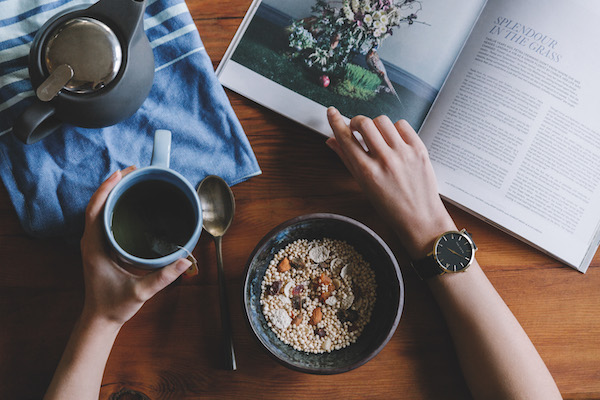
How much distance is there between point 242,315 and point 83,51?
1.42 ft

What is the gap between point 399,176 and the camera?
27.9 inches

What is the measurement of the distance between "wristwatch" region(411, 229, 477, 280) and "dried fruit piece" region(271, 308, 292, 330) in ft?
0.73

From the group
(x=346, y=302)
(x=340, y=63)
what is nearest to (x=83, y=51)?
(x=340, y=63)

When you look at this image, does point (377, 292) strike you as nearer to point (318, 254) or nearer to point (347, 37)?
point (318, 254)

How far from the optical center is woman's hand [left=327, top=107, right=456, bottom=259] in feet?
2.32

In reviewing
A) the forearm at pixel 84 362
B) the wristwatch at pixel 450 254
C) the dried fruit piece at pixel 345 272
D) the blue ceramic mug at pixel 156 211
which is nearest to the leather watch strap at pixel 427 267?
the wristwatch at pixel 450 254

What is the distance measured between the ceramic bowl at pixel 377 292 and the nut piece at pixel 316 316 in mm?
47

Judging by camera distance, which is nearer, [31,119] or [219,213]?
[31,119]

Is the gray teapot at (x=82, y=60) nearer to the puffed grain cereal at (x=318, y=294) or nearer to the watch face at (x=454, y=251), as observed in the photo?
the puffed grain cereal at (x=318, y=294)

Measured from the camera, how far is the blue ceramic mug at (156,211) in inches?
23.1

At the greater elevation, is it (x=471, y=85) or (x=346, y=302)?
(x=471, y=85)

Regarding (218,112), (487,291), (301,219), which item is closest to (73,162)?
(218,112)

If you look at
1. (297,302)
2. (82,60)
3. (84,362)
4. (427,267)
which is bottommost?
(84,362)

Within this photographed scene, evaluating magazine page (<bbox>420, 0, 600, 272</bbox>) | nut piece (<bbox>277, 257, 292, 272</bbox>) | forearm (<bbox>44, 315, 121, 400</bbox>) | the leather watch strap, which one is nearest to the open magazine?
magazine page (<bbox>420, 0, 600, 272</bbox>)
